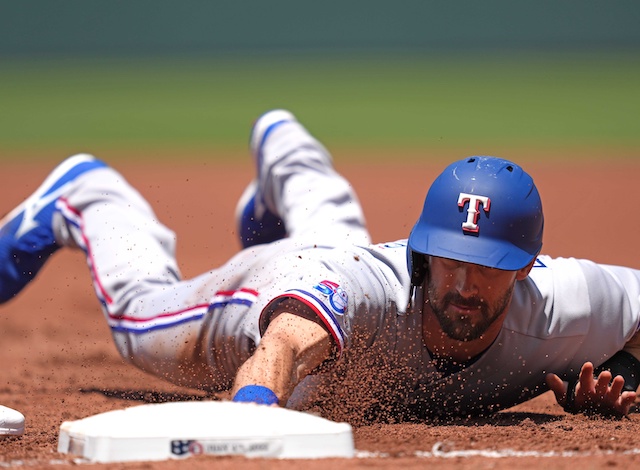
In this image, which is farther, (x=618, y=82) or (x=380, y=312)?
(x=618, y=82)

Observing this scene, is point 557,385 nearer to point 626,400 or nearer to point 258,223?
point 626,400

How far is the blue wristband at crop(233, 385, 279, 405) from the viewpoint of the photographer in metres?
2.38

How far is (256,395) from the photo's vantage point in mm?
2393

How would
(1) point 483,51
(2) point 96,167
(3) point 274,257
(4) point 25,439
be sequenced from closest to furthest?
(4) point 25,439 < (3) point 274,257 < (2) point 96,167 < (1) point 483,51

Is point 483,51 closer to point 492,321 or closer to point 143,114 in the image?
point 143,114

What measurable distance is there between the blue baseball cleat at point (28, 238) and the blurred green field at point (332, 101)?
31.5 ft

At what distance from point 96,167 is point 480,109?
48.4ft

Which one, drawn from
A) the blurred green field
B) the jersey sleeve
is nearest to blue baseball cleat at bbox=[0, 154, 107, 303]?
the jersey sleeve

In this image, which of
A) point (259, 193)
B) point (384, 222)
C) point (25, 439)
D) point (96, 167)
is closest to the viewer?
point (25, 439)

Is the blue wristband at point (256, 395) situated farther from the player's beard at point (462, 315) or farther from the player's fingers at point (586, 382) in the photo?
the player's fingers at point (586, 382)

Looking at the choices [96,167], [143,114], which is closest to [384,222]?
[96,167]

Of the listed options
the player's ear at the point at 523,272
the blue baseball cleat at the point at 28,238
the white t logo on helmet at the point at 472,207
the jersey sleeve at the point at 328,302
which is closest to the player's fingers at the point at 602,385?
the player's ear at the point at 523,272

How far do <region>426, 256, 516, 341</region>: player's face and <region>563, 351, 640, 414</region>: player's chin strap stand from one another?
1.57 ft

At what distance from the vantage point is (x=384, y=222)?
29.6 ft
